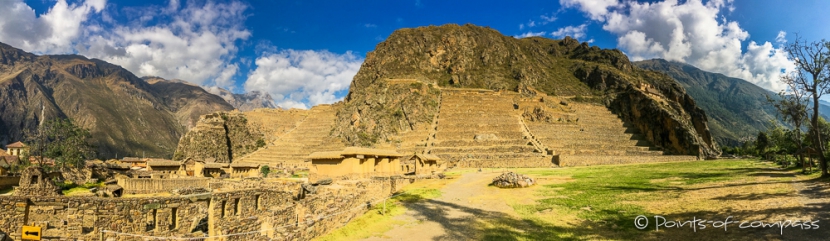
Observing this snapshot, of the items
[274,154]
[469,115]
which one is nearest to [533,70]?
[469,115]

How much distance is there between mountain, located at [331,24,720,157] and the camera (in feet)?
217

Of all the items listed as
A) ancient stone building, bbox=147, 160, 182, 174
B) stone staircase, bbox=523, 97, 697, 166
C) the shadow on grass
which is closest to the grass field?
the shadow on grass

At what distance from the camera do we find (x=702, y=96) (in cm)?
18525

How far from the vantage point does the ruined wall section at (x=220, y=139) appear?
71.1 meters

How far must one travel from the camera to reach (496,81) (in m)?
101

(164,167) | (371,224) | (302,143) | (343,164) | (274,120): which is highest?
(274,120)

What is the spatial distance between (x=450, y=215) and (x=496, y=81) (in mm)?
90741

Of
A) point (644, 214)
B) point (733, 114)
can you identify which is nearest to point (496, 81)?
point (644, 214)

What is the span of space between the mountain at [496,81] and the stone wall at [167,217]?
5165 cm

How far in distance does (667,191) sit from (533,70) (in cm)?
9779

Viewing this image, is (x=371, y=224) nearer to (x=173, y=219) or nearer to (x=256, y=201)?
(x=256, y=201)

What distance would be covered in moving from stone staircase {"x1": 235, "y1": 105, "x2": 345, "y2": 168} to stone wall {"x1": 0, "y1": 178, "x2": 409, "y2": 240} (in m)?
42.4

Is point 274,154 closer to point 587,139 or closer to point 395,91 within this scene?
point 395,91

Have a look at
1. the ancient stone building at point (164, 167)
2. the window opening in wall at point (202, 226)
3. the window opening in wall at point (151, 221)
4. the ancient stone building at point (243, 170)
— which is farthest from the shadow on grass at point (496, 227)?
the ancient stone building at point (164, 167)
